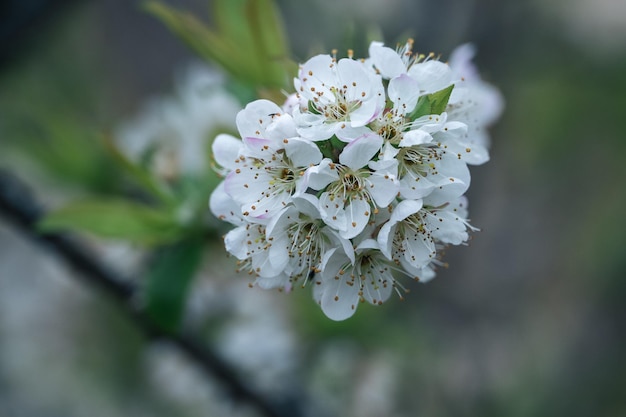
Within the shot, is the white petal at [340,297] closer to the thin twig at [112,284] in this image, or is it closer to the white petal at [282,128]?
the white petal at [282,128]

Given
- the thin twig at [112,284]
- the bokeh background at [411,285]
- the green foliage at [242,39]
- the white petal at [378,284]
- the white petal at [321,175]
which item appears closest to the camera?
the white petal at [321,175]

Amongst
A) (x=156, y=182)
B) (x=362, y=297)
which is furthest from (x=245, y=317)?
(x=362, y=297)

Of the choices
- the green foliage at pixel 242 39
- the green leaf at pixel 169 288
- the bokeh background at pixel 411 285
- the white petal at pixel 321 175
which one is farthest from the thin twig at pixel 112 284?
the white petal at pixel 321 175

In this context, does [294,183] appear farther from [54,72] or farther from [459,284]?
[54,72]

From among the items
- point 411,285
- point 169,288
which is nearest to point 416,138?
point 169,288

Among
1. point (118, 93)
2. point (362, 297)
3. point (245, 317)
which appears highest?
point (118, 93)

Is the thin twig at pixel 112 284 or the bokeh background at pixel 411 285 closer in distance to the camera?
the thin twig at pixel 112 284

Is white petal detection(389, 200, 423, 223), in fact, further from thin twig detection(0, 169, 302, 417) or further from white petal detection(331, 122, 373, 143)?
thin twig detection(0, 169, 302, 417)
